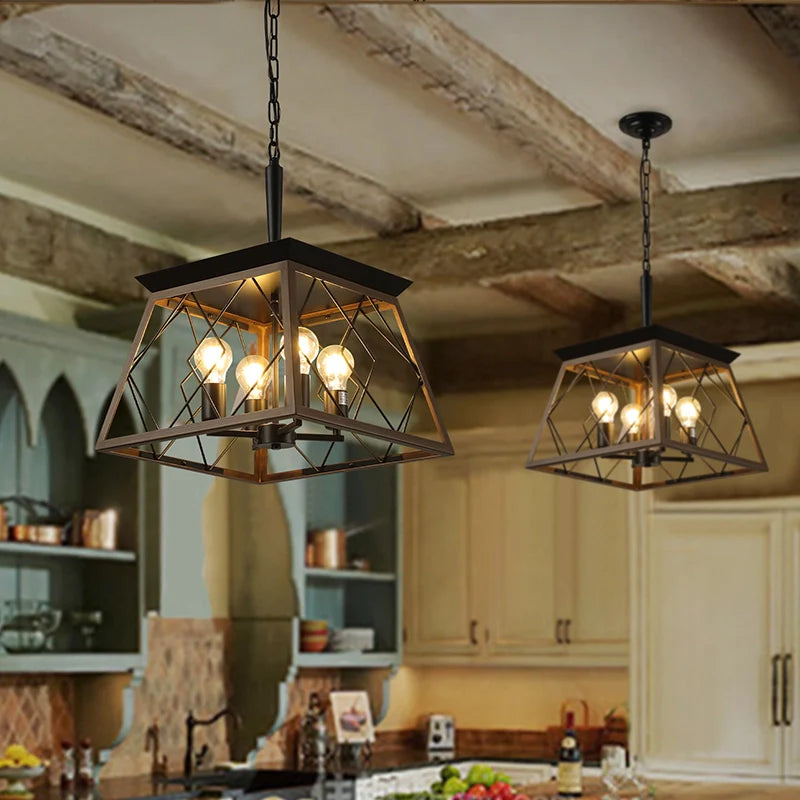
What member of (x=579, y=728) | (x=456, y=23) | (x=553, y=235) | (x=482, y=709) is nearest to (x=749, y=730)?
(x=579, y=728)

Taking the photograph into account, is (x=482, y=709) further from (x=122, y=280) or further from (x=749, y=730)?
(x=122, y=280)

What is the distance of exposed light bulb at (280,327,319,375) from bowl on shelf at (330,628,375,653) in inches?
152

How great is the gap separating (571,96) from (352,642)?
118 inches

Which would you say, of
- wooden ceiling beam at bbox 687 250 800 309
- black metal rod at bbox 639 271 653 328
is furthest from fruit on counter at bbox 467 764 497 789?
wooden ceiling beam at bbox 687 250 800 309

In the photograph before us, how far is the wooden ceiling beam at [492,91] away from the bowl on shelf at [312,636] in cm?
235

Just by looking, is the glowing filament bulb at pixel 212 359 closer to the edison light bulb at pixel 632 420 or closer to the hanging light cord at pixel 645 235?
the edison light bulb at pixel 632 420

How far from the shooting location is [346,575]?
6152mm

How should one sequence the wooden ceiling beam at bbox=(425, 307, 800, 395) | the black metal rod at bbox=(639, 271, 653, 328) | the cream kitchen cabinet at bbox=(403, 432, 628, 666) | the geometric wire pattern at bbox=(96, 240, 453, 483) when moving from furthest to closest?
the cream kitchen cabinet at bbox=(403, 432, 628, 666) → the wooden ceiling beam at bbox=(425, 307, 800, 395) → the black metal rod at bbox=(639, 271, 653, 328) → the geometric wire pattern at bbox=(96, 240, 453, 483)

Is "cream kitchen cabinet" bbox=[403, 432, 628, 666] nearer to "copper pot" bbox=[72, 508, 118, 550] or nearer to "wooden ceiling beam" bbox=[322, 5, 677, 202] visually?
"wooden ceiling beam" bbox=[322, 5, 677, 202]

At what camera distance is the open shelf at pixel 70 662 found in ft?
14.3

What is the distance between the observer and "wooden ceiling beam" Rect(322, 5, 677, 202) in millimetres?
3324

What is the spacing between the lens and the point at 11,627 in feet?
14.9

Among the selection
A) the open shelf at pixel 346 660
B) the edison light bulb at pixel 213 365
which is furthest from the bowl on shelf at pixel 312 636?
the edison light bulb at pixel 213 365

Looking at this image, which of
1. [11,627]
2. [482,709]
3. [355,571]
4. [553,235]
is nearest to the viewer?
[11,627]
